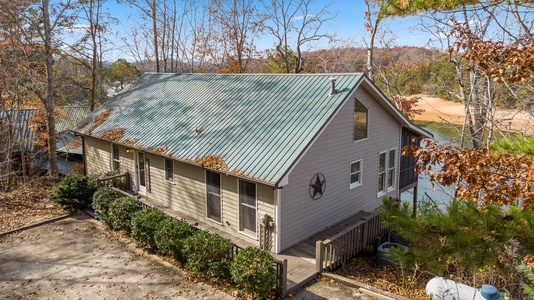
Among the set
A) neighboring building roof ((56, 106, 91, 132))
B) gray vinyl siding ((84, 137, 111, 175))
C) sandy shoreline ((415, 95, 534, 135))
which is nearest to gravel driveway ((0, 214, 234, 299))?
gray vinyl siding ((84, 137, 111, 175))

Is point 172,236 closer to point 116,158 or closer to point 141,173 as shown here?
point 141,173

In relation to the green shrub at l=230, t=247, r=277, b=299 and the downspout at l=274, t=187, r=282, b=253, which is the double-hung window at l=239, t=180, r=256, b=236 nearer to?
the downspout at l=274, t=187, r=282, b=253

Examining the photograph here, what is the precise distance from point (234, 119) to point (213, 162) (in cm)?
210

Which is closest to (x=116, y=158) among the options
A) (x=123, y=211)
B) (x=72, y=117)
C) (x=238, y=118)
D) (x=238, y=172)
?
(x=123, y=211)

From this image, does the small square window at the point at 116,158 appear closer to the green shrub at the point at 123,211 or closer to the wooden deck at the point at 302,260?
the green shrub at the point at 123,211

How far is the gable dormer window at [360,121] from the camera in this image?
12.5 meters

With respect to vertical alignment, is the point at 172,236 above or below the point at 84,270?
above

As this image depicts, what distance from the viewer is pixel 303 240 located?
35.8ft

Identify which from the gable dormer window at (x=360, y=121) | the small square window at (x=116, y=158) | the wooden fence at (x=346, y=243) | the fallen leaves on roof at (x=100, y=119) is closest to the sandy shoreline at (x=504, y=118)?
the gable dormer window at (x=360, y=121)

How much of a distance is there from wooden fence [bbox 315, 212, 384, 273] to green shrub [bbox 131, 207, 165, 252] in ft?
15.4

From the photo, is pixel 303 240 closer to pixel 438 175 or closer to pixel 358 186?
pixel 358 186

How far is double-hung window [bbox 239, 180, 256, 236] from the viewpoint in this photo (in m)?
10.7

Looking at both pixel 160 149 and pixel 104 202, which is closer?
pixel 104 202

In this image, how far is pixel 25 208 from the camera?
567 inches
